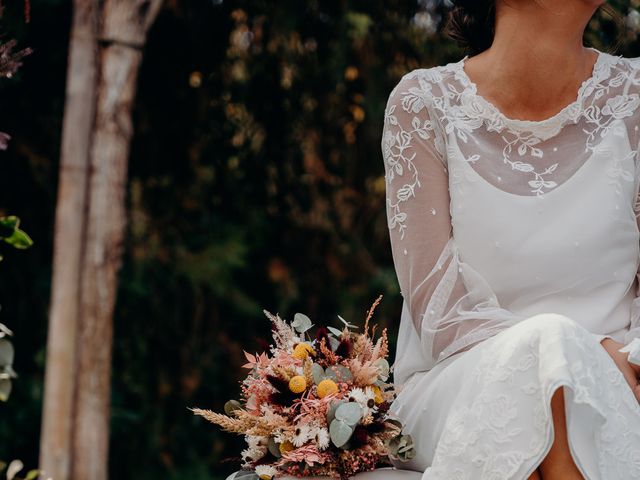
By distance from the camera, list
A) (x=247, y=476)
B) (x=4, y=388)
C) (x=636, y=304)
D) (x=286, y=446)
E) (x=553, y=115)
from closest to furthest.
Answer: (x=4, y=388)
(x=286, y=446)
(x=247, y=476)
(x=636, y=304)
(x=553, y=115)

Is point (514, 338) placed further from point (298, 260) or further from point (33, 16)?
point (298, 260)

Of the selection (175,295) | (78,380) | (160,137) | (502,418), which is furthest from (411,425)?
(175,295)

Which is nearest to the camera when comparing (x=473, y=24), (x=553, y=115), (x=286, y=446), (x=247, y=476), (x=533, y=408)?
(x=533, y=408)

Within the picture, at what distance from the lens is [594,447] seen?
1.87 m

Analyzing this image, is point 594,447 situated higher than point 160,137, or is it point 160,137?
point 160,137

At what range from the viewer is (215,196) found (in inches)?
266

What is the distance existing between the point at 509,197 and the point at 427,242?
23 centimetres

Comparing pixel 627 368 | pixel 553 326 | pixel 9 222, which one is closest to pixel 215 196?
pixel 9 222

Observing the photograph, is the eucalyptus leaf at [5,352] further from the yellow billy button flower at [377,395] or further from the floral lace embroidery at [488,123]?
the floral lace embroidery at [488,123]

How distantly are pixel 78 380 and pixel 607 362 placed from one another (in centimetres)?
341

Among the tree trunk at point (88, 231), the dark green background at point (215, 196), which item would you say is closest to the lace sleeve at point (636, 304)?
the tree trunk at point (88, 231)

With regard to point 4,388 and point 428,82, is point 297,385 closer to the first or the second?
point 4,388

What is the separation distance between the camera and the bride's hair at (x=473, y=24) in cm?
274

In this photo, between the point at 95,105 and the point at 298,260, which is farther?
the point at 298,260
